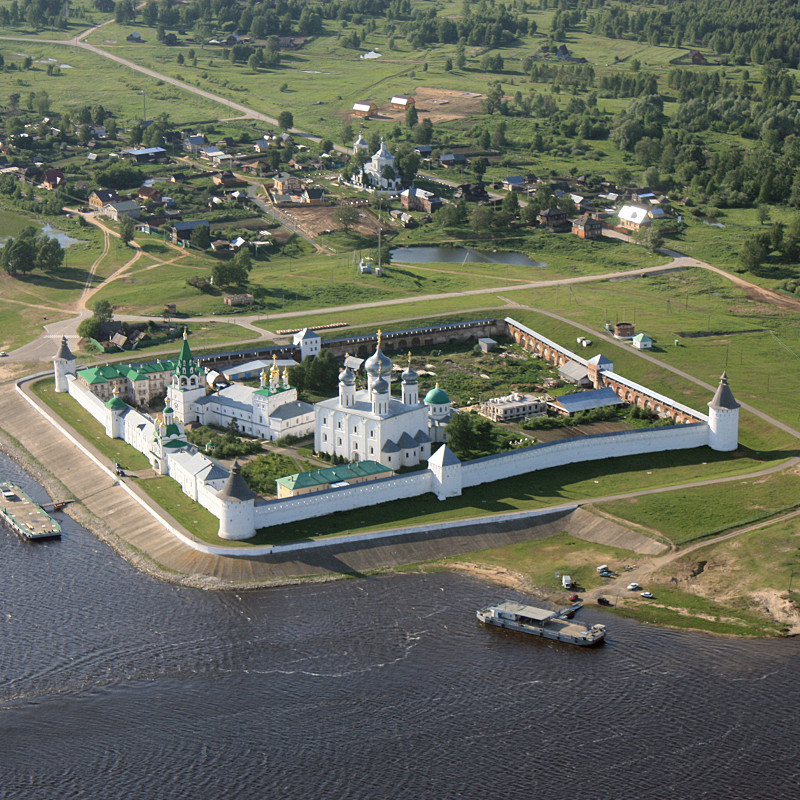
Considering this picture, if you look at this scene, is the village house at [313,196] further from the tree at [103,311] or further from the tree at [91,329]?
the tree at [91,329]

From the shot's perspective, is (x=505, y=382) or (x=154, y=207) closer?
(x=505, y=382)

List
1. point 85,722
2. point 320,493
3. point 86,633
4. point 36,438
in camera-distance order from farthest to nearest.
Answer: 1. point 36,438
2. point 320,493
3. point 86,633
4. point 85,722

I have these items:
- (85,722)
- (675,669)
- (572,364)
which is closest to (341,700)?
(85,722)

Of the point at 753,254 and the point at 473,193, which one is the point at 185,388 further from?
the point at 473,193

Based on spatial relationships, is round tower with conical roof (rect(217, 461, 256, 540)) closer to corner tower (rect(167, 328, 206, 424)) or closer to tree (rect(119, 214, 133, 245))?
corner tower (rect(167, 328, 206, 424))

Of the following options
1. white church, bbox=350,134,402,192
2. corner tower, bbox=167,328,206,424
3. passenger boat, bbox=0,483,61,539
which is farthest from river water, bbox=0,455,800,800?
white church, bbox=350,134,402,192

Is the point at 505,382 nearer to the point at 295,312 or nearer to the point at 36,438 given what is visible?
the point at 295,312
